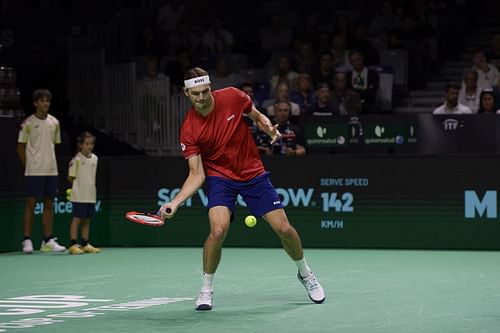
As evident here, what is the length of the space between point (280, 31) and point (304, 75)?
3782 millimetres

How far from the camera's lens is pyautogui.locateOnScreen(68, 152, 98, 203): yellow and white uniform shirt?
48.5 feet

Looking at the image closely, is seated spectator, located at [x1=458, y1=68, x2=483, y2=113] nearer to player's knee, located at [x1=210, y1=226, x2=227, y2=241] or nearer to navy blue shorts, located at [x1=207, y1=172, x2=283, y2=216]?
navy blue shorts, located at [x1=207, y1=172, x2=283, y2=216]

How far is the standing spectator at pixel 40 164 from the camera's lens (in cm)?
1462

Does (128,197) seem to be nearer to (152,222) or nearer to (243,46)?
(243,46)

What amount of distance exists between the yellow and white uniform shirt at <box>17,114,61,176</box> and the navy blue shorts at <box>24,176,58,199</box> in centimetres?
7

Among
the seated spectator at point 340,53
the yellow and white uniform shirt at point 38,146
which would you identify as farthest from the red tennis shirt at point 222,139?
the seated spectator at point 340,53

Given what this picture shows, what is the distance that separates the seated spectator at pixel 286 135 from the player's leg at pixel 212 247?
5988 millimetres

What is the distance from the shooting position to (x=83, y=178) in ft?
48.6

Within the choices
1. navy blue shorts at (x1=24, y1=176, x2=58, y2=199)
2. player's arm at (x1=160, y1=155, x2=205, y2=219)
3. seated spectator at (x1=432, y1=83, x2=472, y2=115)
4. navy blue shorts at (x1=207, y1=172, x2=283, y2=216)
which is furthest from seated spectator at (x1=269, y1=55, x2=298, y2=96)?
player's arm at (x1=160, y1=155, x2=205, y2=219)

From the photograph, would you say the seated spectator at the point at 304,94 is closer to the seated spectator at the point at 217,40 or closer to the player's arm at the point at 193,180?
the seated spectator at the point at 217,40

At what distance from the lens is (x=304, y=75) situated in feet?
55.0

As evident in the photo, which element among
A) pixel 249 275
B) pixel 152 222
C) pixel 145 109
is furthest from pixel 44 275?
pixel 145 109

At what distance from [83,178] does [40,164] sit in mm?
620

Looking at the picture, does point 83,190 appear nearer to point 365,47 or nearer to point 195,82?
point 365,47
